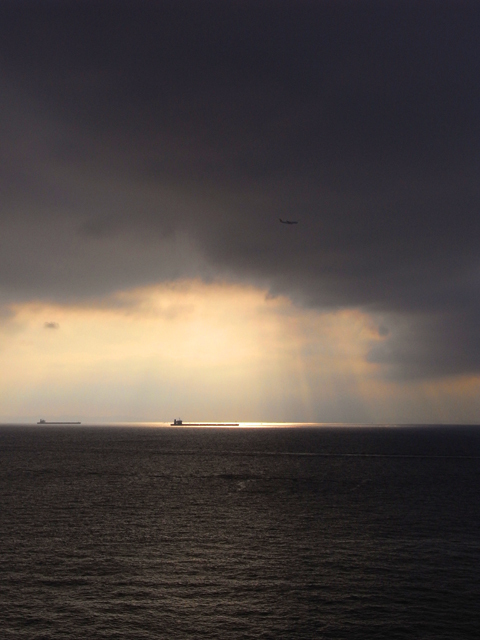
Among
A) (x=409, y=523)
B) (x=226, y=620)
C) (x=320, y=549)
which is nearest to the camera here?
(x=226, y=620)

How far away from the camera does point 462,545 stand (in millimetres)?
83875

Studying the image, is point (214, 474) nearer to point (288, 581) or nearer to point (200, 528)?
point (200, 528)

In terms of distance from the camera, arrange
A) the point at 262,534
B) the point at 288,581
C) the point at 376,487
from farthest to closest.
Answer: the point at 376,487 < the point at 262,534 < the point at 288,581

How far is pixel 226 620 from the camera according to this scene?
5503cm

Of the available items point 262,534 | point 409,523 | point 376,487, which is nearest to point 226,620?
point 262,534

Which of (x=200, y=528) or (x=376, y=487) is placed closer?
(x=200, y=528)

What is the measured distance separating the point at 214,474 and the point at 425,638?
428 feet

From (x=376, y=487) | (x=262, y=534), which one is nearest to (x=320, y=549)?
(x=262, y=534)

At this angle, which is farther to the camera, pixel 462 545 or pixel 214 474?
pixel 214 474

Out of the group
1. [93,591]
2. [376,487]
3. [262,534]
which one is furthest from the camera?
[376,487]

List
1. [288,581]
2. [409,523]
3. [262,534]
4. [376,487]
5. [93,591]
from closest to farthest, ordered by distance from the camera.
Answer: [93,591] → [288,581] → [262,534] → [409,523] → [376,487]

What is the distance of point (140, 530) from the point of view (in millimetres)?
92625

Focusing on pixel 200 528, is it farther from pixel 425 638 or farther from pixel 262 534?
pixel 425 638

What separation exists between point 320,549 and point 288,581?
51.2 feet
